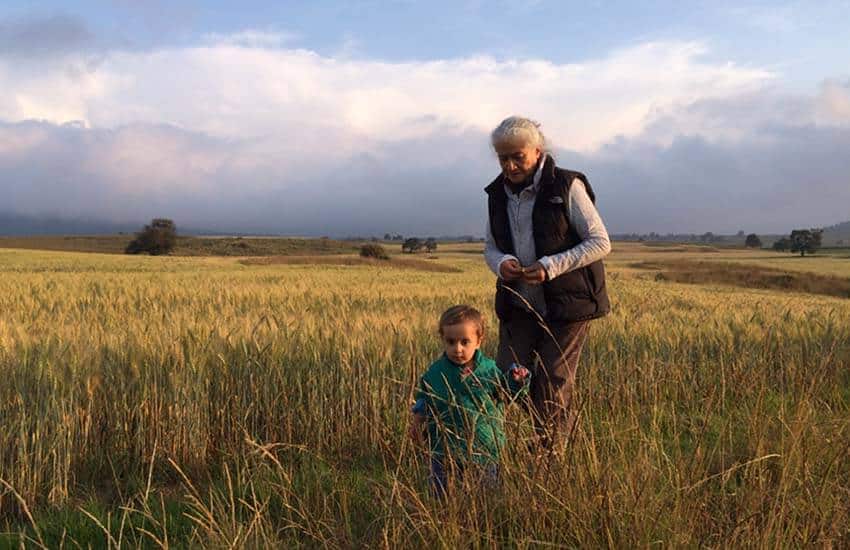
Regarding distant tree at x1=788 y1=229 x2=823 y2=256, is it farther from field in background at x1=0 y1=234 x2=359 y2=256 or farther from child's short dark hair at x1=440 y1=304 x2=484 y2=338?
child's short dark hair at x1=440 y1=304 x2=484 y2=338

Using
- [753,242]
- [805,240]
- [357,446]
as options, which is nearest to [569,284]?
[357,446]

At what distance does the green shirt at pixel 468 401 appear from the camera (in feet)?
8.25

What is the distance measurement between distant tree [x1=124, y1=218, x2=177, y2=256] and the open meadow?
72.2 metres

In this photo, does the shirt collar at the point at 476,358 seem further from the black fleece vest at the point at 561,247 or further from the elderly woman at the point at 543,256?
the black fleece vest at the point at 561,247

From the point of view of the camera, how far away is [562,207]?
117 inches

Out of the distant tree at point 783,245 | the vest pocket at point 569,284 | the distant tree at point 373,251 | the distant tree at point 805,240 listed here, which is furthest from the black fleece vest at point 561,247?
the distant tree at point 783,245

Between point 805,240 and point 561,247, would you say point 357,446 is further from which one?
point 805,240

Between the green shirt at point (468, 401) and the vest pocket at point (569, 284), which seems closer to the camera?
the green shirt at point (468, 401)

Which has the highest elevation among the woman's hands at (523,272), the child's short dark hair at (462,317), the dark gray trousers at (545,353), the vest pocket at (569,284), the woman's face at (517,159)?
the woman's face at (517,159)

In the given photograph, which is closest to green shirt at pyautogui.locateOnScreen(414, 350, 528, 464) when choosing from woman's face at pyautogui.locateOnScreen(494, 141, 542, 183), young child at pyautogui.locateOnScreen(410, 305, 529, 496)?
young child at pyautogui.locateOnScreen(410, 305, 529, 496)

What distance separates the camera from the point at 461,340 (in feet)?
8.65

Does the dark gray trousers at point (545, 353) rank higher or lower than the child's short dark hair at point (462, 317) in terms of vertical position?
lower

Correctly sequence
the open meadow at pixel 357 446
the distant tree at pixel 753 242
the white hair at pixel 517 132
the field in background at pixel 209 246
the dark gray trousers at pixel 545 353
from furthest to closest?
the distant tree at pixel 753 242 < the field in background at pixel 209 246 < the dark gray trousers at pixel 545 353 < the white hair at pixel 517 132 < the open meadow at pixel 357 446

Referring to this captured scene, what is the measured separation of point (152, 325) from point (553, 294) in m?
3.11
